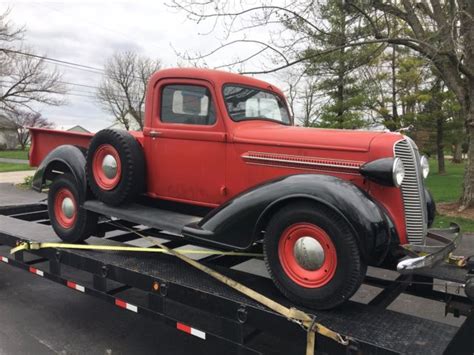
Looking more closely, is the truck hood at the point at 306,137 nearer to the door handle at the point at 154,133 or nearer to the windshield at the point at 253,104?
the windshield at the point at 253,104

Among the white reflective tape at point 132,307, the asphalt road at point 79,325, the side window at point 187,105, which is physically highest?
the side window at point 187,105

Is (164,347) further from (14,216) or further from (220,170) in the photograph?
(14,216)

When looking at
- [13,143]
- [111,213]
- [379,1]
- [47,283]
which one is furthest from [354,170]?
[13,143]

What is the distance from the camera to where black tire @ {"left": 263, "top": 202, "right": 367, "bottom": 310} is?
2625mm

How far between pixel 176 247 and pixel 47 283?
2.01 meters

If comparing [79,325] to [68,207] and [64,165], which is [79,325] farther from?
[64,165]

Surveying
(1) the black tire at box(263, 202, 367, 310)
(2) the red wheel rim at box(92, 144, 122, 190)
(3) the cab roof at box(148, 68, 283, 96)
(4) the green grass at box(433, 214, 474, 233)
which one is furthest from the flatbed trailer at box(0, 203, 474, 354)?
(4) the green grass at box(433, 214, 474, 233)

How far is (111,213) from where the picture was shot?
12.8 ft

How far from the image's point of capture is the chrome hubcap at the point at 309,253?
2.77 metres

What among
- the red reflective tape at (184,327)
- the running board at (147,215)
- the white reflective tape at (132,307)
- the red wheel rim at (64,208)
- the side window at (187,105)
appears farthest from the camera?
the red wheel rim at (64,208)

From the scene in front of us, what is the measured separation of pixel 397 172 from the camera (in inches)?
112

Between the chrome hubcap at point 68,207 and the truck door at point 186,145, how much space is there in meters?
0.91

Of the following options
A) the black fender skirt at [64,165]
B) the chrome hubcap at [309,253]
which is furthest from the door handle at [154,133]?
the chrome hubcap at [309,253]

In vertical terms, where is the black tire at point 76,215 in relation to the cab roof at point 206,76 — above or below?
below
